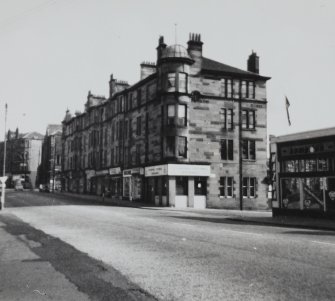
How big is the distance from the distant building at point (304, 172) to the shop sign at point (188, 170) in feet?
39.7

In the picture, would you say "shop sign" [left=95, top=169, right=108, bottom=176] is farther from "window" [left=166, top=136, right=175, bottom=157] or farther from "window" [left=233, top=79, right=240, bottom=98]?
"window" [left=233, top=79, right=240, bottom=98]

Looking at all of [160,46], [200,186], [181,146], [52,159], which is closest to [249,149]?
[200,186]

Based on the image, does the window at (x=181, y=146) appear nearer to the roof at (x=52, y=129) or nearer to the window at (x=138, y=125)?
the window at (x=138, y=125)

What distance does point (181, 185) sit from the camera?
38.4 metres

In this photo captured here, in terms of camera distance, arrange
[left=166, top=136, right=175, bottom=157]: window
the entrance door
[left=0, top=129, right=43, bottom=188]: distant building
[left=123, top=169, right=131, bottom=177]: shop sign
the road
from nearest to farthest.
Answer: the road → the entrance door → [left=166, top=136, right=175, bottom=157]: window → [left=123, top=169, right=131, bottom=177]: shop sign → [left=0, top=129, right=43, bottom=188]: distant building

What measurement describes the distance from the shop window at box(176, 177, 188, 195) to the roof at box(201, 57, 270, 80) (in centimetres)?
1173

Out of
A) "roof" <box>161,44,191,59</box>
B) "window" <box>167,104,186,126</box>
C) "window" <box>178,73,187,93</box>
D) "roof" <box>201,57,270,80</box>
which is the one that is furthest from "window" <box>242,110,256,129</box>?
"roof" <box>161,44,191,59</box>

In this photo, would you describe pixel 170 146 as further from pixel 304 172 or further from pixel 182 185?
pixel 304 172

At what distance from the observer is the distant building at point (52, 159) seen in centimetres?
8725

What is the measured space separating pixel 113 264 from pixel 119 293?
91.2 inches

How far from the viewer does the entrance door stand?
74.7 feet

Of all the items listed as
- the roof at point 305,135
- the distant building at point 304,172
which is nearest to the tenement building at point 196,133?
the distant building at point 304,172

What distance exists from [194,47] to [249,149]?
12.4 m

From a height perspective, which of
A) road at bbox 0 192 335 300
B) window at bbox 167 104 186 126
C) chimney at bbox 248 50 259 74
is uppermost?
chimney at bbox 248 50 259 74
